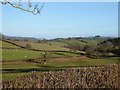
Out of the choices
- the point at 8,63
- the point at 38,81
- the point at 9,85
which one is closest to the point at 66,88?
the point at 38,81

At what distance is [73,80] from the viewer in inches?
520

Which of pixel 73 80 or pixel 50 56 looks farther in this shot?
pixel 50 56

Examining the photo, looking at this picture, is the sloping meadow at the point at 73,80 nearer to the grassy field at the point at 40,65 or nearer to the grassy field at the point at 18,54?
the grassy field at the point at 40,65

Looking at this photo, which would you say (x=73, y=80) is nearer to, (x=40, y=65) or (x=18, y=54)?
(x=40, y=65)

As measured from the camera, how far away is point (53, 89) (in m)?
11.9

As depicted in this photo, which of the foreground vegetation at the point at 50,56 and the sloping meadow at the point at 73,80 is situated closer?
the sloping meadow at the point at 73,80

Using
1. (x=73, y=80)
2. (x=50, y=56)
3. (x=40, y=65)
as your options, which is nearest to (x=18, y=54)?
(x=50, y=56)

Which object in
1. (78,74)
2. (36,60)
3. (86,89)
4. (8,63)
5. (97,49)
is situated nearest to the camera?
(86,89)

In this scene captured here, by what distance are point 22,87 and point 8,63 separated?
33.7 meters

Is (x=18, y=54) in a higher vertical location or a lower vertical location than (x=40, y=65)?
higher

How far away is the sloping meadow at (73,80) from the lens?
1205 centimetres

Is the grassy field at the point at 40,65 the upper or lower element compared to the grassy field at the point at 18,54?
lower

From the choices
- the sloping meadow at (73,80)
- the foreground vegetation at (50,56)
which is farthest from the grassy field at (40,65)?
the sloping meadow at (73,80)

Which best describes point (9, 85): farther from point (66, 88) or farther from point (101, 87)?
point (101, 87)
